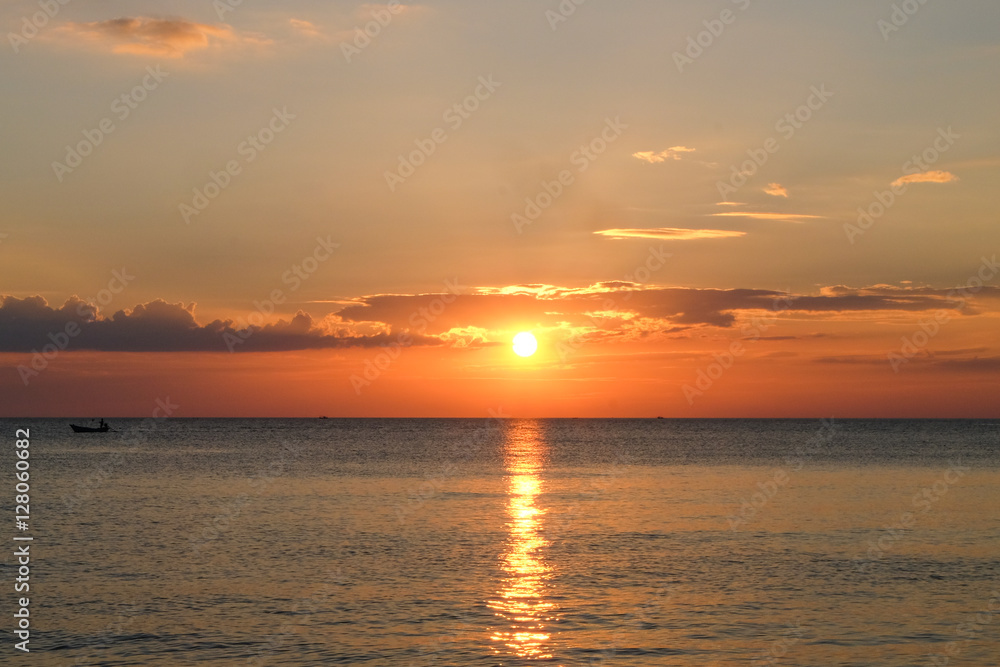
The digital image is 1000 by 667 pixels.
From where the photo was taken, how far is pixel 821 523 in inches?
2132

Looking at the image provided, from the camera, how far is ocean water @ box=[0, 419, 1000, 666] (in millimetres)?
27688

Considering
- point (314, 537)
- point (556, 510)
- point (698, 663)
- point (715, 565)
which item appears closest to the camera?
point (698, 663)

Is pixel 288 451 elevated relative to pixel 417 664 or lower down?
elevated

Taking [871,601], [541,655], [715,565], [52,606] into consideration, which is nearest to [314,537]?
[52,606]

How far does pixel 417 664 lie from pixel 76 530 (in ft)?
106

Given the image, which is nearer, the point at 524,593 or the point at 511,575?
the point at 524,593

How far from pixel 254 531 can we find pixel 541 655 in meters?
28.9

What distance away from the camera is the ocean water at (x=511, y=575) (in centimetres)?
2769

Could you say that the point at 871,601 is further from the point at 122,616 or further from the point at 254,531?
the point at 254,531

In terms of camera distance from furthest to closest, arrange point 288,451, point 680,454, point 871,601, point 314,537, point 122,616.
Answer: point 288,451 → point 680,454 → point 314,537 → point 871,601 → point 122,616

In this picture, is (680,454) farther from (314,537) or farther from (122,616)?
(122,616)

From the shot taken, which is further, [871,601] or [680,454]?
[680,454]

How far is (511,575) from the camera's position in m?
37.9

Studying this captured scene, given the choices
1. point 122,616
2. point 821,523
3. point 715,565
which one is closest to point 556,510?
point 821,523
